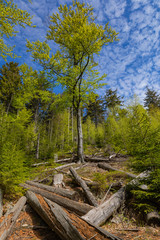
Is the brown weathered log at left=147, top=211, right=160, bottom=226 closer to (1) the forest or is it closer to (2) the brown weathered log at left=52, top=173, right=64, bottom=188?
(1) the forest

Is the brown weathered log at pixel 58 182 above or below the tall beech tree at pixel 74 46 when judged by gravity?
below

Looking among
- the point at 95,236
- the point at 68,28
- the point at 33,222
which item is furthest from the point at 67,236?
the point at 68,28

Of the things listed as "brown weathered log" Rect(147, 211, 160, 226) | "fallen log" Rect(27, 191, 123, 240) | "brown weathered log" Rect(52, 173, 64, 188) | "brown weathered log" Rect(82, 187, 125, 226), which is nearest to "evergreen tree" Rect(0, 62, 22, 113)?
"brown weathered log" Rect(52, 173, 64, 188)

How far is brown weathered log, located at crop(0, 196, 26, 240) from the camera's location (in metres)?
2.63

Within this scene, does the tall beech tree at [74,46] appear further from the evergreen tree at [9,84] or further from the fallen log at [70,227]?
the evergreen tree at [9,84]

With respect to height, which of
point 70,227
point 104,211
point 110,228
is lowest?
point 110,228

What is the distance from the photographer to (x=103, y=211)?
120 inches

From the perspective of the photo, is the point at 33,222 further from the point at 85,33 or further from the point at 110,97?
the point at 110,97

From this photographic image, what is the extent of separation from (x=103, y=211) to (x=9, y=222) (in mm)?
2650

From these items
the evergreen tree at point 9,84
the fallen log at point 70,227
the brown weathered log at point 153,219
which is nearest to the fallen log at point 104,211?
the fallen log at point 70,227

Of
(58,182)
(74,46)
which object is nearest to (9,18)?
(74,46)

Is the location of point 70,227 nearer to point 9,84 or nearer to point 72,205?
point 72,205

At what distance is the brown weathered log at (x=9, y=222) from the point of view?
8.63 ft

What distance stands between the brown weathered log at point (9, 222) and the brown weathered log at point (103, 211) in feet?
6.33
